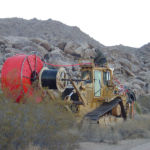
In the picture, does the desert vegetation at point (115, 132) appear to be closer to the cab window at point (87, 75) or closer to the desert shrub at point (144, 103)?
the cab window at point (87, 75)

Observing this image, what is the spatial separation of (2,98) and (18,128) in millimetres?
1187

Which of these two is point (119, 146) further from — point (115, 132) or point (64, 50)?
point (64, 50)

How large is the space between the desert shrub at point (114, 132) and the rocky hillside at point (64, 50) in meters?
3.55

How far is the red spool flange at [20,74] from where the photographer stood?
33.0ft

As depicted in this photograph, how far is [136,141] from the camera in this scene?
11.3 metres

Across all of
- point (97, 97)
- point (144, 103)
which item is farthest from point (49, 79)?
point (144, 103)

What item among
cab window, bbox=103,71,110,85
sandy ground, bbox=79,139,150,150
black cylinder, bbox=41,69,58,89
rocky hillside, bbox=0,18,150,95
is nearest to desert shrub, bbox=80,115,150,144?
sandy ground, bbox=79,139,150,150

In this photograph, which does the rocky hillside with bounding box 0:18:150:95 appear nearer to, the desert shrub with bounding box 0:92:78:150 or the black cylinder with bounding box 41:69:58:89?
the black cylinder with bounding box 41:69:58:89

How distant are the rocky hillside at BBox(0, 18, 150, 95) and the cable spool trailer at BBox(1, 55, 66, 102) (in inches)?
185

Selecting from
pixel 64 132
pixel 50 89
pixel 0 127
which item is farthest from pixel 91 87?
pixel 0 127

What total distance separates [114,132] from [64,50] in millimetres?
21982

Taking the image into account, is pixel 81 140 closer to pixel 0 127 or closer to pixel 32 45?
pixel 0 127

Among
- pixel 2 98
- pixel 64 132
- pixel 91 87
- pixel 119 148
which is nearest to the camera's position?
pixel 2 98

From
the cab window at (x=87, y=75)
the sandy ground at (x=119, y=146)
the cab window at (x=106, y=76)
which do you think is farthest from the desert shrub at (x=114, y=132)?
the cab window at (x=87, y=75)
